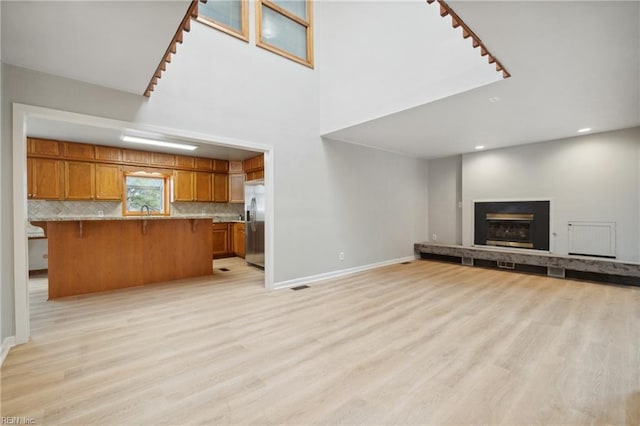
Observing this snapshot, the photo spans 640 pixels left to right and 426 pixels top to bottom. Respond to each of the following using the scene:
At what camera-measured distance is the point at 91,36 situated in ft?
6.46

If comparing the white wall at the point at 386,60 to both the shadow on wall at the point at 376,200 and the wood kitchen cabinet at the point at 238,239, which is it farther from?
the wood kitchen cabinet at the point at 238,239

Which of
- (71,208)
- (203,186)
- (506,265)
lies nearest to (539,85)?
(506,265)

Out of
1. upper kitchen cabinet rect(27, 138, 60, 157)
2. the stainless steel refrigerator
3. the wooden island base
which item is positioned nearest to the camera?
the wooden island base

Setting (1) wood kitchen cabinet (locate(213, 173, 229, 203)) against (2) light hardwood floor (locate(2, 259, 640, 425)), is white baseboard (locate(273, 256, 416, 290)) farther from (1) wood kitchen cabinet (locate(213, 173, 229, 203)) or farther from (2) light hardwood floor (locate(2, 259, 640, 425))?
(1) wood kitchen cabinet (locate(213, 173, 229, 203))

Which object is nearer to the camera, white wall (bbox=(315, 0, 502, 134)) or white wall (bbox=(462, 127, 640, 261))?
white wall (bbox=(315, 0, 502, 134))

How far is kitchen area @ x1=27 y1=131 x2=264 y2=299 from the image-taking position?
393cm

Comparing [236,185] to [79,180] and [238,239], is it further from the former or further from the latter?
[79,180]

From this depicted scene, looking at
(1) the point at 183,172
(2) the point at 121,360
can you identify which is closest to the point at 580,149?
(2) the point at 121,360

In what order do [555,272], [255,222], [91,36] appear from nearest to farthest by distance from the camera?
[91,36]
[555,272]
[255,222]

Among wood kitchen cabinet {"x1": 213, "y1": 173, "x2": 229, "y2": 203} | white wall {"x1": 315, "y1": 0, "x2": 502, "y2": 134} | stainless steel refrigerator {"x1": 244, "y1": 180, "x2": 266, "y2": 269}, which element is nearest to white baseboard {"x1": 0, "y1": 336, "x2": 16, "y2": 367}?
stainless steel refrigerator {"x1": 244, "y1": 180, "x2": 266, "y2": 269}

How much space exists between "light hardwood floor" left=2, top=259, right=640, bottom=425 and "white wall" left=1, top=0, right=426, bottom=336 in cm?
94

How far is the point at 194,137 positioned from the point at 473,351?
374cm

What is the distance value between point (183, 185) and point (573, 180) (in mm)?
7888

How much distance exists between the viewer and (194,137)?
345 cm
